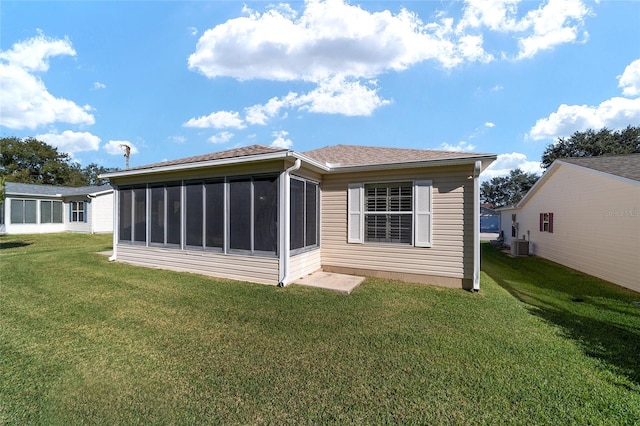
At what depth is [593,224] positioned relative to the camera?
7.43m

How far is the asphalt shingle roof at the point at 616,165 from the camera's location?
21.1 feet

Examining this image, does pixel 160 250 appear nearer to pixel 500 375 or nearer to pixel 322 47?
pixel 500 375

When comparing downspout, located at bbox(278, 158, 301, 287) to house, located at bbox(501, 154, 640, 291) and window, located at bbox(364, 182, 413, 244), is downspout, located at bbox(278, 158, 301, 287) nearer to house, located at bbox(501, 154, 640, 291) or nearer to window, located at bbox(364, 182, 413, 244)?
window, located at bbox(364, 182, 413, 244)

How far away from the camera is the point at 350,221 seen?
6301 millimetres

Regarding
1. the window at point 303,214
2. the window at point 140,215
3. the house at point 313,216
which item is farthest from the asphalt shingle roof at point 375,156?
the window at point 140,215

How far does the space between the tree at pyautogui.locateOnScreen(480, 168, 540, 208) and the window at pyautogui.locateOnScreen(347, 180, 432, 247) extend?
138ft

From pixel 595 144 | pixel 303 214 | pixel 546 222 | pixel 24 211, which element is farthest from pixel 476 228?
pixel 595 144

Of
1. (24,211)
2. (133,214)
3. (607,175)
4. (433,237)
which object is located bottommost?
(433,237)

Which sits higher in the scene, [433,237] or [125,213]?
[125,213]

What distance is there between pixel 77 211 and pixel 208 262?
1725cm

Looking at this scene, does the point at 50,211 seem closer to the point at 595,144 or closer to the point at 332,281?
the point at 332,281

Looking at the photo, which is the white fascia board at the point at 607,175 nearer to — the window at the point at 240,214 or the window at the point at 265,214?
the window at the point at 265,214

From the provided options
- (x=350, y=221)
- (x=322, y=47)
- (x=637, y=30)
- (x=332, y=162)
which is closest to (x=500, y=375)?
(x=350, y=221)

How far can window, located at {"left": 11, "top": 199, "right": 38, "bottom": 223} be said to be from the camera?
15545 mm
